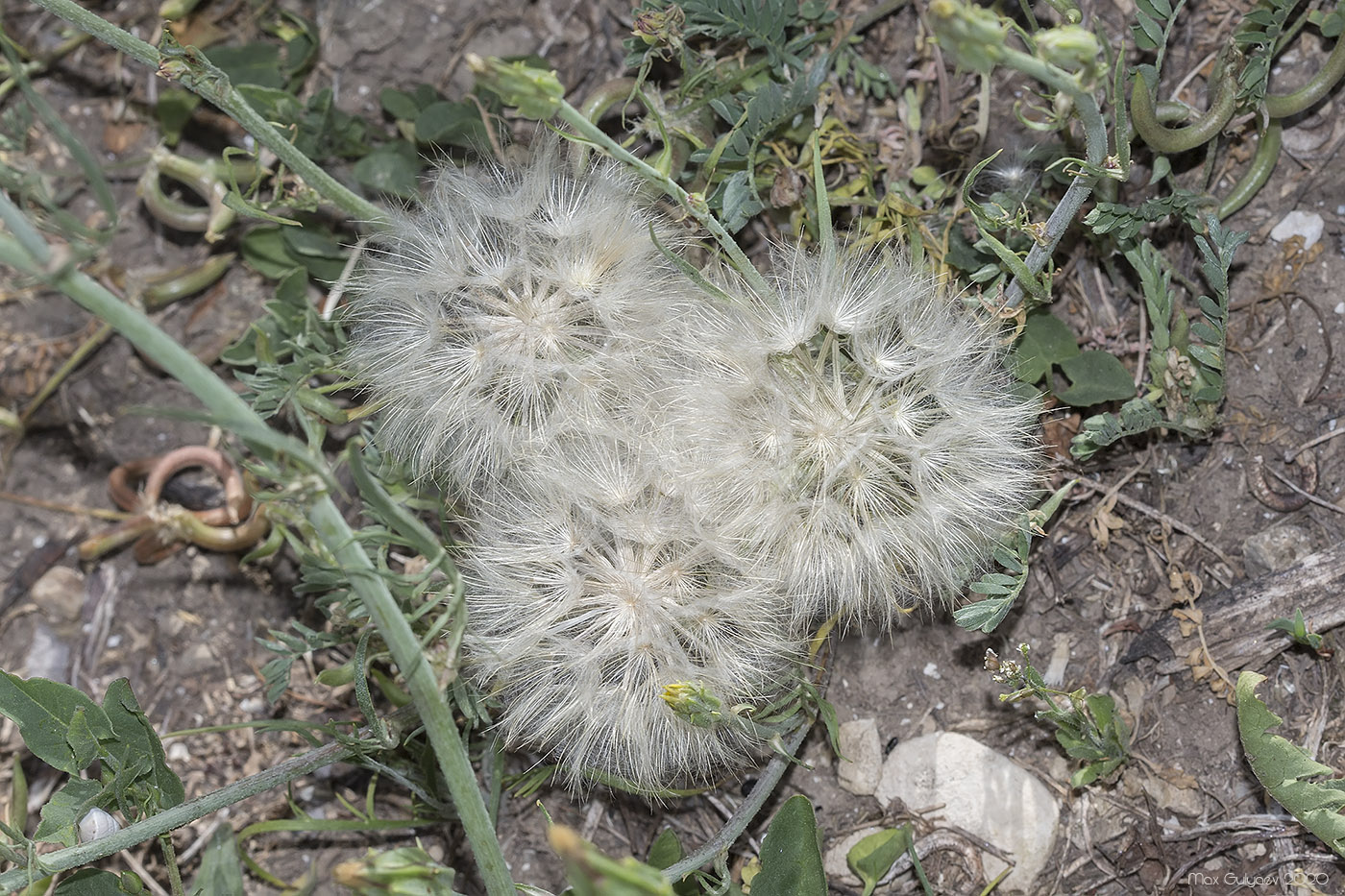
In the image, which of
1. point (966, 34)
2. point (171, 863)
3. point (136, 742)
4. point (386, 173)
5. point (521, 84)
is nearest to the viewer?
point (966, 34)

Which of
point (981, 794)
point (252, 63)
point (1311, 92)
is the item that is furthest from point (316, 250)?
point (1311, 92)

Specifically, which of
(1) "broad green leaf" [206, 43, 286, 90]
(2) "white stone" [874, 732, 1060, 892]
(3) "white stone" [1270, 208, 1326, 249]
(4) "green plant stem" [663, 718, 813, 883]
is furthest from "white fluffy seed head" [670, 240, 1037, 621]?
(1) "broad green leaf" [206, 43, 286, 90]

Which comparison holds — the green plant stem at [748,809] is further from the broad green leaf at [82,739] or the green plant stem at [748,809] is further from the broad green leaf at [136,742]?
the broad green leaf at [82,739]

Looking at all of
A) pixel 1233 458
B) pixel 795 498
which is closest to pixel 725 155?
pixel 795 498

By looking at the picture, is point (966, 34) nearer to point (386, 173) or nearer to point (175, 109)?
point (386, 173)

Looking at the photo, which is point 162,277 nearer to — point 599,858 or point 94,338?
point 94,338

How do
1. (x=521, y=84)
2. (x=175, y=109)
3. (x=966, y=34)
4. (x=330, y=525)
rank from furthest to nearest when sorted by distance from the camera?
(x=175, y=109) → (x=330, y=525) → (x=521, y=84) → (x=966, y=34)
